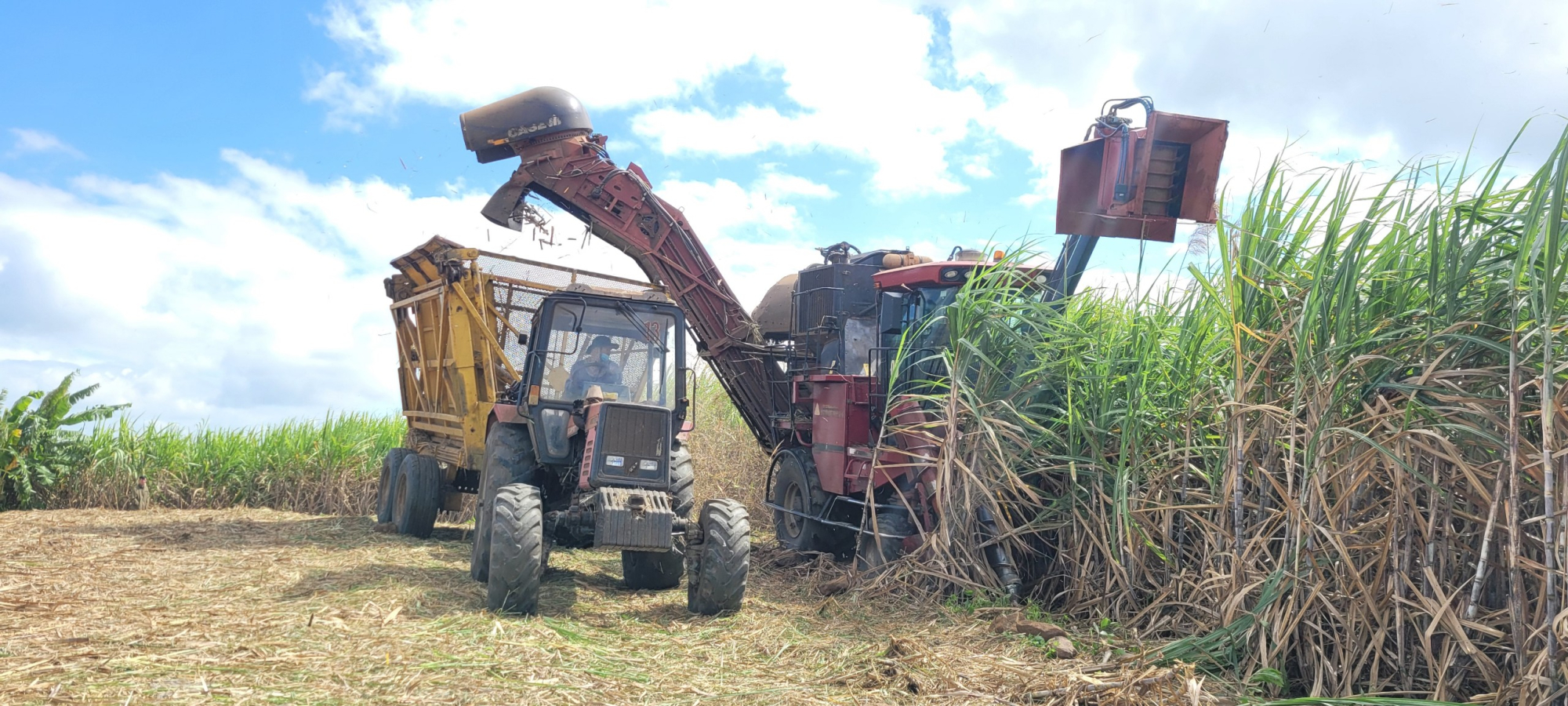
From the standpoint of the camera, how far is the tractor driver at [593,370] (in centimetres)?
696

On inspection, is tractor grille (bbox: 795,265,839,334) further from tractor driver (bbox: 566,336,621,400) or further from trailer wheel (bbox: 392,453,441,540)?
trailer wheel (bbox: 392,453,441,540)

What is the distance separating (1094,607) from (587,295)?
396 cm

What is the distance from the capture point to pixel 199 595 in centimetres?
591

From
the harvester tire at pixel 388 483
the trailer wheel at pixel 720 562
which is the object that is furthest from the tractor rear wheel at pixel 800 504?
the harvester tire at pixel 388 483

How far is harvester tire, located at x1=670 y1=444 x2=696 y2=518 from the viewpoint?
6.27 metres

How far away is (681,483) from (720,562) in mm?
963

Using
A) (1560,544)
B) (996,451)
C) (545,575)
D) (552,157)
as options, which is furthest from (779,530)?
(1560,544)

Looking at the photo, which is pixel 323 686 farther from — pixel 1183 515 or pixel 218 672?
pixel 1183 515

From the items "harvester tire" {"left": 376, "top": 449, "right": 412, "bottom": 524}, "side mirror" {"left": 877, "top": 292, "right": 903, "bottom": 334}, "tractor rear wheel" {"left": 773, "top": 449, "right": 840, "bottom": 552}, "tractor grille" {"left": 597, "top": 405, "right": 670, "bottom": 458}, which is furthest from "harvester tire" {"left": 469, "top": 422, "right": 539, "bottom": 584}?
"harvester tire" {"left": 376, "top": 449, "right": 412, "bottom": 524}

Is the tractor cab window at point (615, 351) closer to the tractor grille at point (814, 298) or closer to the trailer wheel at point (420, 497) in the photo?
the tractor grille at point (814, 298)

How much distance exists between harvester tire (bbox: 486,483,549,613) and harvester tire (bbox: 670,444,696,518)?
3.47ft

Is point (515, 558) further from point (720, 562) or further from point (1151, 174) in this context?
point (1151, 174)

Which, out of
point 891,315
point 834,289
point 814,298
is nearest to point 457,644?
point 891,315

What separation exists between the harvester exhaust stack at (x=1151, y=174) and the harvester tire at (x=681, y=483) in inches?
114
